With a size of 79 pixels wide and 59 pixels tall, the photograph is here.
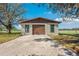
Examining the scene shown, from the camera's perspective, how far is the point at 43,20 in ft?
22.2

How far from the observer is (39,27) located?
7.00 m

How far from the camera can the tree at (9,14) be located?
674cm

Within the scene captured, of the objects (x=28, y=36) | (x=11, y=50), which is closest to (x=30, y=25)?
(x=28, y=36)

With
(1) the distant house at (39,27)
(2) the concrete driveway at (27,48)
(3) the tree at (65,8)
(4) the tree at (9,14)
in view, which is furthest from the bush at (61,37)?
(4) the tree at (9,14)

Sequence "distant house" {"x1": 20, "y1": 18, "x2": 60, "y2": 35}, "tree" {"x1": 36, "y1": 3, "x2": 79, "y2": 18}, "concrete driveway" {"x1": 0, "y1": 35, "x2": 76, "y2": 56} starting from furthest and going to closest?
"distant house" {"x1": 20, "y1": 18, "x2": 60, "y2": 35} → "tree" {"x1": 36, "y1": 3, "x2": 79, "y2": 18} → "concrete driveway" {"x1": 0, "y1": 35, "x2": 76, "y2": 56}

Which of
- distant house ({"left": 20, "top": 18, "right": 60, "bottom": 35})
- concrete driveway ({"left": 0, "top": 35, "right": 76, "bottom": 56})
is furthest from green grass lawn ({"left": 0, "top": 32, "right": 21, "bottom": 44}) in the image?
distant house ({"left": 20, "top": 18, "right": 60, "bottom": 35})

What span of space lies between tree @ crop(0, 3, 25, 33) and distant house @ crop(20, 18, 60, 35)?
285 millimetres

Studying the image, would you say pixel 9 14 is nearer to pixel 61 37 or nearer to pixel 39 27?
pixel 39 27

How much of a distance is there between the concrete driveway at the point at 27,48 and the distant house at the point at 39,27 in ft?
0.69

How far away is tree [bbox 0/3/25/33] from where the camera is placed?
674cm

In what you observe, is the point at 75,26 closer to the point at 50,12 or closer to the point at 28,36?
the point at 50,12

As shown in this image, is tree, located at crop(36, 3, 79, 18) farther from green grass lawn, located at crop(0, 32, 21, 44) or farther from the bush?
green grass lawn, located at crop(0, 32, 21, 44)

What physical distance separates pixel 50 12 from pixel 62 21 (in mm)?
434

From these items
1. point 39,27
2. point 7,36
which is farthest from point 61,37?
point 7,36
